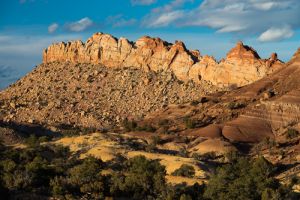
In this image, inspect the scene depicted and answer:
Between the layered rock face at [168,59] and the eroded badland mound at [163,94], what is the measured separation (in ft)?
0.62

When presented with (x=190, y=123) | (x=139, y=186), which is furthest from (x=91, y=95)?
(x=139, y=186)

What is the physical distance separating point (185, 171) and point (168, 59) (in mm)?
71095

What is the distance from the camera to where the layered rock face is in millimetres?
114625

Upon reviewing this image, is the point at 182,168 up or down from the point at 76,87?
down

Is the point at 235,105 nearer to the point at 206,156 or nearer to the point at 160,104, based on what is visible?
the point at 206,156

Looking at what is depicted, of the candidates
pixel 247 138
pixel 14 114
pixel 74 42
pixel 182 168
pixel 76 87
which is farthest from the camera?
pixel 74 42

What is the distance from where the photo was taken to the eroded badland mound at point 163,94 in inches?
3551

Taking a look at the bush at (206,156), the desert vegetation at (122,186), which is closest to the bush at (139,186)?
the desert vegetation at (122,186)

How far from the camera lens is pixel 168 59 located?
128m

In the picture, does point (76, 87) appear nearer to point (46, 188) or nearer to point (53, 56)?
point (53, 56)

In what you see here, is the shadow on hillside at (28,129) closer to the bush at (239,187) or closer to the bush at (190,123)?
the bush at (190,123)

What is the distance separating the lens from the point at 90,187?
1638 inches

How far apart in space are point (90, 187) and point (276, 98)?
194ft

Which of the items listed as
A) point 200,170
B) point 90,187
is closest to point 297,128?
point 200,170
